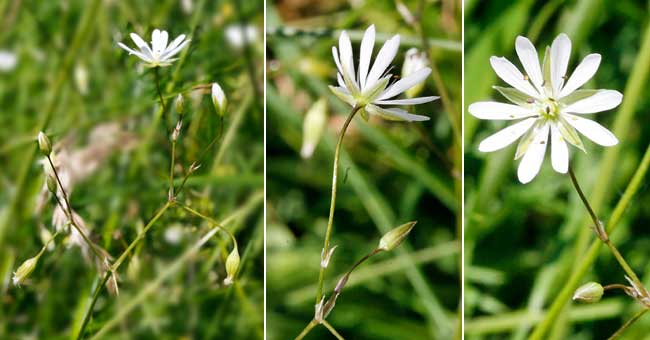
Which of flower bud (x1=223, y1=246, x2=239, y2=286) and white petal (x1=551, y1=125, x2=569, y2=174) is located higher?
white petal (x1=551, y1=125, x2=569, y2=174)

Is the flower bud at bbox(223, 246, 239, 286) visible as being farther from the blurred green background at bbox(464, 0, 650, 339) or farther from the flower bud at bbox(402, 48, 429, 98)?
the blurred green background at bbox(464, 0, 650, 339)

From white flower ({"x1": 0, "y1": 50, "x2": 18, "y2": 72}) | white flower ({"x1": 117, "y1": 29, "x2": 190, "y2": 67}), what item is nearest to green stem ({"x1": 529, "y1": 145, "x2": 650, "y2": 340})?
white flower ({"x1": 117, "y1": 29, "x2": 190, "y2": 67})

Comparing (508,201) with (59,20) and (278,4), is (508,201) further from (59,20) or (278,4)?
(59,20)

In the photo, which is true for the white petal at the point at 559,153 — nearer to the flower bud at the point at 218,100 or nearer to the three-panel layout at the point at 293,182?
the three-panel layout at the point at 293,182

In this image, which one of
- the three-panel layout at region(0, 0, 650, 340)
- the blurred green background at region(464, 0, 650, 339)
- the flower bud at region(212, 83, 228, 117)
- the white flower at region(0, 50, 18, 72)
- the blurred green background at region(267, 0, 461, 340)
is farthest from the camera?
the white flower at region(0, 50, 18, 72)

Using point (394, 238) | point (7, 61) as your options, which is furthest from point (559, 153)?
point (7, 61)
